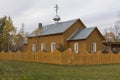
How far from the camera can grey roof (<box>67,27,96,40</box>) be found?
145ft

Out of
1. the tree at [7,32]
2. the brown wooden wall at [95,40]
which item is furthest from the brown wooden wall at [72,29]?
the tree at [7,32]

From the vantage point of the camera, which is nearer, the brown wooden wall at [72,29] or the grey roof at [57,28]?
the brown wooden wall at [72,29]

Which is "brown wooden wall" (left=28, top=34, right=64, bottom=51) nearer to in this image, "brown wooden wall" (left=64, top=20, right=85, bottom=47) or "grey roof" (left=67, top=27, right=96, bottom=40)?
"brown wooden wall" (left=64, top=20, right=85, bottom=47)

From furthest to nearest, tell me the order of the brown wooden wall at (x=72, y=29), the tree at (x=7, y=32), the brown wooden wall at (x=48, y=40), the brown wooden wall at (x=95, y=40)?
the tree at (x=7, y=32), the brown wooden wall at (x=48, y=40), the brown wooden wall at (x=72, y=29), the brown wooden wall at (x=95, y=40)

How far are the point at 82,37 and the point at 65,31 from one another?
321 centimetres

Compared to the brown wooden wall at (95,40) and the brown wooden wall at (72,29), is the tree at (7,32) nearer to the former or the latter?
the brown wooden wall at (72,29)

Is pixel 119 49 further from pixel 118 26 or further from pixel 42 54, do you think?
pixel 118 26

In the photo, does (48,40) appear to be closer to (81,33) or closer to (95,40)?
(81,33)

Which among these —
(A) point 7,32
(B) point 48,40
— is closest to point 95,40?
(B) point 48,40

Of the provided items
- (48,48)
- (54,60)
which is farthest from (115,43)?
(54,60)

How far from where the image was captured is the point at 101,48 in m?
46.9

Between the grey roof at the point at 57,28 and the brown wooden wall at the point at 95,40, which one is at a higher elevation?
the grey roof at the point at 57,28

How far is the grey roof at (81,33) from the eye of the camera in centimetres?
4434

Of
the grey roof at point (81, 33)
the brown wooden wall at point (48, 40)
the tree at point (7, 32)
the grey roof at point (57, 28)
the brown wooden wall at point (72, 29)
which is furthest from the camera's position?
the tree at point (7, 32)
